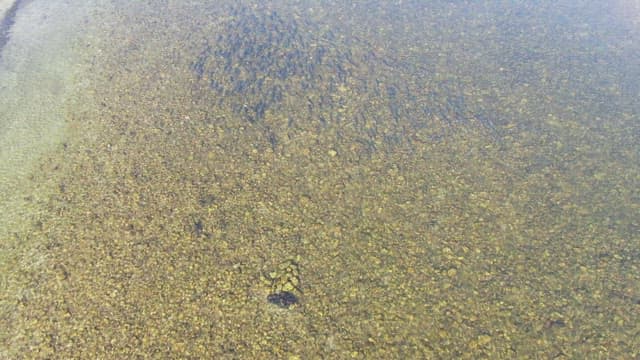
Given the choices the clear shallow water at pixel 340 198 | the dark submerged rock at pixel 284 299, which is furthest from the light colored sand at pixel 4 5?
the dark submerged rock at pixel 284 299

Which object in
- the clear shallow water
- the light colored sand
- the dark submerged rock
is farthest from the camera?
the light colored sand

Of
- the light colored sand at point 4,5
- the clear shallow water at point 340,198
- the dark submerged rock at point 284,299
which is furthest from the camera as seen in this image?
the light colored sand at point 4,5

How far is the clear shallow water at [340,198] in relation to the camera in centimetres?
478

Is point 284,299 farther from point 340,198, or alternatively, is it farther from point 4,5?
point 4,5

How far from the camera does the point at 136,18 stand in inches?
393

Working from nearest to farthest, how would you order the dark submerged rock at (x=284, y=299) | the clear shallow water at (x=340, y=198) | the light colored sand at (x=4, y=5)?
the clear shallow water at (x=340, y=198) → the dark submerged rock at (x=284, y=299) → the light colored sand at (x=4, y=5)

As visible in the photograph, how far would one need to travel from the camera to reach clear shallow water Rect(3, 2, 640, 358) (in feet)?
15.7

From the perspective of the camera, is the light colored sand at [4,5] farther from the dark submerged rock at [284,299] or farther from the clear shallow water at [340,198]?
the dark submerged rock at [284,299]

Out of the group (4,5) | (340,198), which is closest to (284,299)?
(340,198)

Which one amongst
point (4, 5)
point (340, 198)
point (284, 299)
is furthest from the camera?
point (4, 5)

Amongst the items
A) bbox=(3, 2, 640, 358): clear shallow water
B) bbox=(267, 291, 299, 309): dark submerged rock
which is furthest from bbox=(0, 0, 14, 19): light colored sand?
bbox=(267, 291, 299, 309): dark submerged rock

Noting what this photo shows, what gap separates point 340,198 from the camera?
6.12 metres

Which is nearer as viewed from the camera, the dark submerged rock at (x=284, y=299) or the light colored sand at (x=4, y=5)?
the dark submerged rock at (x=284, y=299)

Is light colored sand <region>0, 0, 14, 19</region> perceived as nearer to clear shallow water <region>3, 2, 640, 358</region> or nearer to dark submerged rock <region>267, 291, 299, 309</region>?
clear shallow water <region>3, 2, 640, 358</region>
